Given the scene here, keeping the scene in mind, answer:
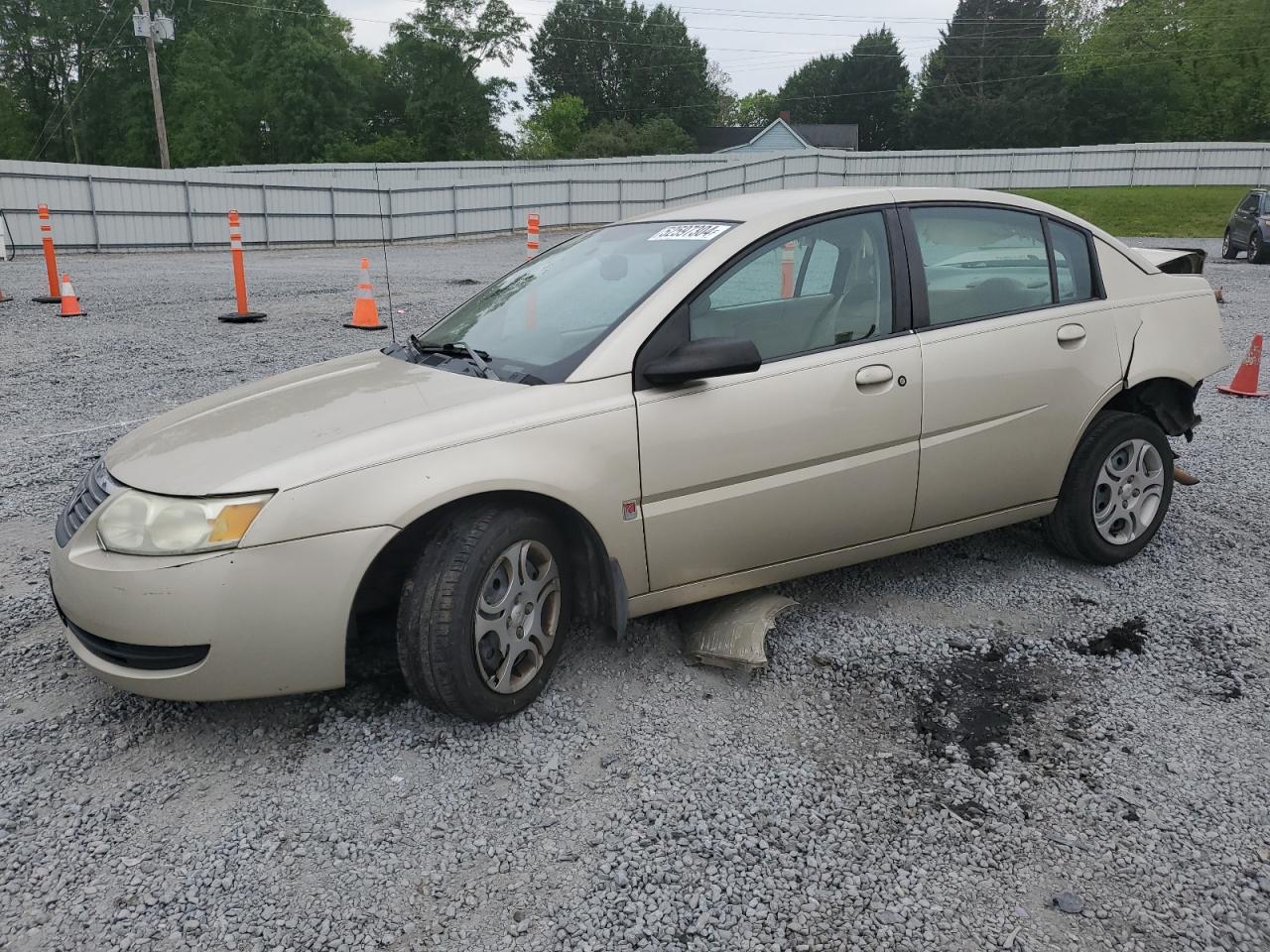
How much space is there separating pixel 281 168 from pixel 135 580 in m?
32.6

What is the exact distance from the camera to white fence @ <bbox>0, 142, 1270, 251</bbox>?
74.9 feet

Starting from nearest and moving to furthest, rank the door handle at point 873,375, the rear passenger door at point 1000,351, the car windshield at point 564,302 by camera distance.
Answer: the car windshield at point 564,302 → the door handle at point 873,375 → the rear passenger door at point 1000,351

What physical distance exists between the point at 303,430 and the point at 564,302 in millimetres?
1141

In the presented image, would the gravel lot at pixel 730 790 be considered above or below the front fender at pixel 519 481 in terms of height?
below

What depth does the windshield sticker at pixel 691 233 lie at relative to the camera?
3695mm

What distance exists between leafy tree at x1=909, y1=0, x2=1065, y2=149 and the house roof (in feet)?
21.8

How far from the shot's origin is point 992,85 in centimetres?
6775

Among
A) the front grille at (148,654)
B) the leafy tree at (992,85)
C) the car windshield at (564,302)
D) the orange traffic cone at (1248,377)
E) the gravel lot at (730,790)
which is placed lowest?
the gravel lot at (730,790)

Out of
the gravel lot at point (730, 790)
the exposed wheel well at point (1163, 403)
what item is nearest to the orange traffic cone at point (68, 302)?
the gravel lot at point (730, 790)

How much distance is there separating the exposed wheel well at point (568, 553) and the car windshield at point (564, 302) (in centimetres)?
43

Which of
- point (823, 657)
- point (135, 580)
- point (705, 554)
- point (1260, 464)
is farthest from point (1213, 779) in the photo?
point (1260, 464)

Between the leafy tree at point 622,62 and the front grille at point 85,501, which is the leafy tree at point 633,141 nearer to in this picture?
the leafy tree at point 622,62

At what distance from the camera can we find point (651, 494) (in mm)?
3295

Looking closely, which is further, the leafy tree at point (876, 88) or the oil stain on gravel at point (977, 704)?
the leafy tree at point (876, 88)
